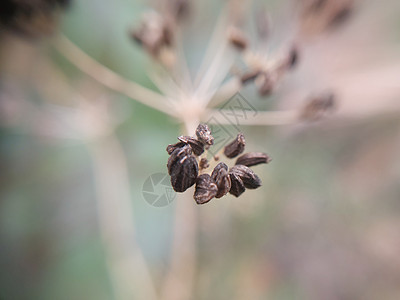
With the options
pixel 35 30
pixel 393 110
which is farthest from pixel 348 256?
pixel 35 30

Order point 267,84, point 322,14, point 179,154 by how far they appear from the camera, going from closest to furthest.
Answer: point 179,154, point 267,84, point 322,14

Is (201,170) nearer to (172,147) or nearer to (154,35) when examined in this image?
(172,147)

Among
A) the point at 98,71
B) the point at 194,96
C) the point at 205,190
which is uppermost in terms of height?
the point at 98,71

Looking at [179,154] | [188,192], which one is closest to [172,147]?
[179,154]

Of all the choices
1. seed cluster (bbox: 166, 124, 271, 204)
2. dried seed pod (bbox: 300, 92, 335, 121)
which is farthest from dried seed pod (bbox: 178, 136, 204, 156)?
dried seed pod (bbox: 300, 92, 335, 121)

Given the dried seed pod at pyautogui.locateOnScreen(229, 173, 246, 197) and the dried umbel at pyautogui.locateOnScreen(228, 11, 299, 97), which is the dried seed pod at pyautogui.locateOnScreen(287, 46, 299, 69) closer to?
the dried umbel at pyautogui.locateOnScreen(228, 11, 299, 97)

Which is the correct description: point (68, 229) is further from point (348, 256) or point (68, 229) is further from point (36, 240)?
point (348, 256)
